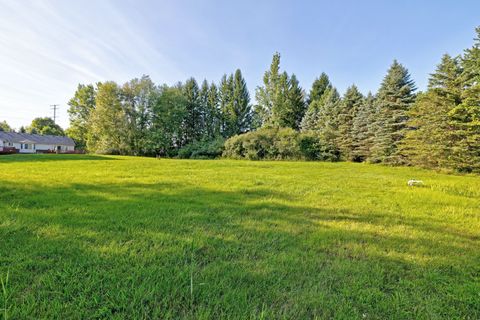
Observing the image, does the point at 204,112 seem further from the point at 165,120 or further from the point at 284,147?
the point at 284,147

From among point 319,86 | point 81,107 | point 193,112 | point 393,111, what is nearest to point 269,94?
point 319,86

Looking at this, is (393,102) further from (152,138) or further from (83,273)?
(152,138)

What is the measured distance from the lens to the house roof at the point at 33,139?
4023 cm

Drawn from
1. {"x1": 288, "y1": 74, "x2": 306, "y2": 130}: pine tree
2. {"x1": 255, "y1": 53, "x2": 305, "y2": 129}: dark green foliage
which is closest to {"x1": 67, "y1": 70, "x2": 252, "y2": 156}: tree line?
{"x1": 255, "y1": 53, "x2": 305, "y2": 129}: dark green foliage

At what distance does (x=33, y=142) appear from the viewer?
142 ft

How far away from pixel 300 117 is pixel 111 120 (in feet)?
95.1

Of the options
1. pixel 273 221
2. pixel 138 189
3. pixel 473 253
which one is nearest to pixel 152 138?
pixel 138 189

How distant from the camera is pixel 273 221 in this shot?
3818mm

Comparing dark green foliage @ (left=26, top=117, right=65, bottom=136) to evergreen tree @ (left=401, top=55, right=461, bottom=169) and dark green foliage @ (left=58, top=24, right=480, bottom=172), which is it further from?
evergreen tree @ (left=401, top=55, right=461, bottom=169)

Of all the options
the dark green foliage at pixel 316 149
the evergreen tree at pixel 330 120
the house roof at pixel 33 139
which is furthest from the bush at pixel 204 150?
the house roof at pixel 33 139

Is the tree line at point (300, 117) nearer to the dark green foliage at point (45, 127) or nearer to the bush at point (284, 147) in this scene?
the bush at point (284, 147)

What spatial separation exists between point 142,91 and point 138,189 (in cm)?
3049

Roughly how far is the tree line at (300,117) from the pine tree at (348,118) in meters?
0.11

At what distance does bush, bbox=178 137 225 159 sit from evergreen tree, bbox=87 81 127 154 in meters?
8.41
